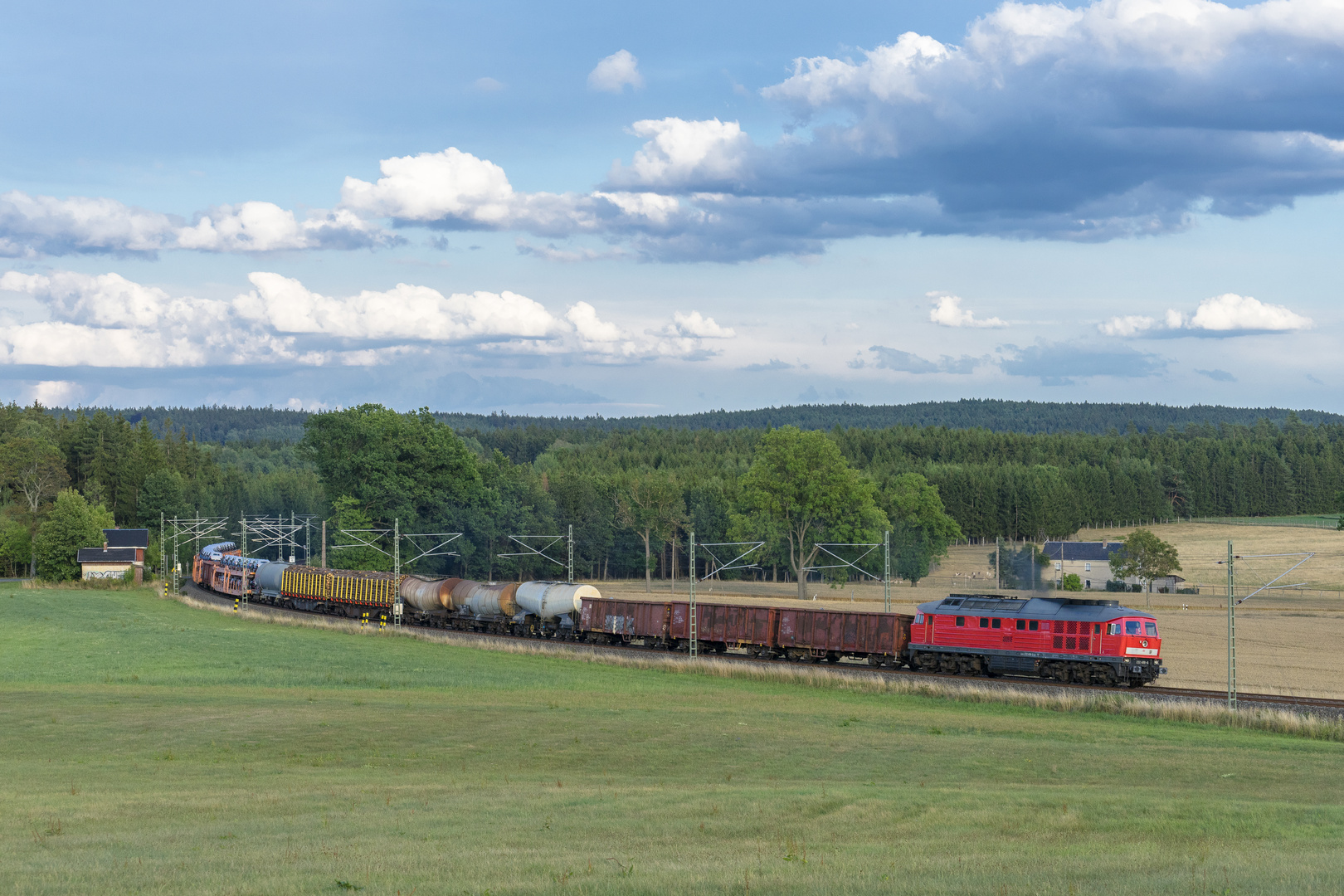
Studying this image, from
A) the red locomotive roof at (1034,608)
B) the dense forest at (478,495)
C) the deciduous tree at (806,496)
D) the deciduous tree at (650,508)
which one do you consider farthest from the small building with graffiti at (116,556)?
the red locomotive roof at (1034,608)

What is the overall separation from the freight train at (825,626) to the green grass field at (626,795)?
36.2ft

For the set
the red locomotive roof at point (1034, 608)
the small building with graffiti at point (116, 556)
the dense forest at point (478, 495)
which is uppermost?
the dense forest at point (478, 495)

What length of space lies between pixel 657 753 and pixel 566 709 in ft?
30.2

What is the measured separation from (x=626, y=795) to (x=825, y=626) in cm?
3899

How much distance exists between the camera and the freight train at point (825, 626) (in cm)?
5094

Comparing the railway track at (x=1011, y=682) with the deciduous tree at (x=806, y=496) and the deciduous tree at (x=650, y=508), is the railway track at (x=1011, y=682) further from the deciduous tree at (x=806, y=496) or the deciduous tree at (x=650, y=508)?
the deciduous tree at (x=650, y=508)

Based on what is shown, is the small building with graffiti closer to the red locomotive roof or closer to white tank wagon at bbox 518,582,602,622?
white tank wagon at bbox 518,582,602,622

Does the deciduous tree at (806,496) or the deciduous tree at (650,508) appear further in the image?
the deciduous tree at (650,508)

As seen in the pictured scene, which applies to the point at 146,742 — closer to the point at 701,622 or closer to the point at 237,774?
the point at 237,774

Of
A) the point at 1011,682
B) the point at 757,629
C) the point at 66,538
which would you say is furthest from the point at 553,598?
the point at 66,538

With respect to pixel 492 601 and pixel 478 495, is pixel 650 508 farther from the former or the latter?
pixel 492 601

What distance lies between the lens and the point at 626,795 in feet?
71.5

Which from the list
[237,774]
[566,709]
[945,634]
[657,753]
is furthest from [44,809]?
[945,634]

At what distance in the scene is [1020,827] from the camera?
61.6ft
